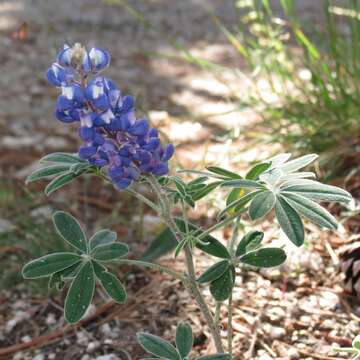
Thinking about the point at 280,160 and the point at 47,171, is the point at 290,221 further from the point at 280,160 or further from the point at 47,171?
the point at 47,171

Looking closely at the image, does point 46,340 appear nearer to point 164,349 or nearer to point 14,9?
point 164,349

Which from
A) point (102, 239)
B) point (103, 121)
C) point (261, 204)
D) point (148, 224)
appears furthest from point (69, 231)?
point (148, 224)

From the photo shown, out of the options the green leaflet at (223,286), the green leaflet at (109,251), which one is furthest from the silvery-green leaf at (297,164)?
the green leaflet at (109,251)

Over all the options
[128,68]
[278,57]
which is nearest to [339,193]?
[278,57]

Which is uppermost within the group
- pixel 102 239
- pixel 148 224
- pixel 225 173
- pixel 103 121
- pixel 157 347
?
pixel 103 121

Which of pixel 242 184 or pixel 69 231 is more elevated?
pixel 242 184

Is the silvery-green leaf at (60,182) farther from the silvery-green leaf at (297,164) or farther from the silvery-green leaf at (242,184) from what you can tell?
the silvery-green leaf at (297,164)

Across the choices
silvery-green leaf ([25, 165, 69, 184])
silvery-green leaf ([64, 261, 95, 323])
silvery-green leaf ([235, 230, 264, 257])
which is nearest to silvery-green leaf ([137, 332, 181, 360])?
silvery-green leaf ([64, 261, 95, 323])
